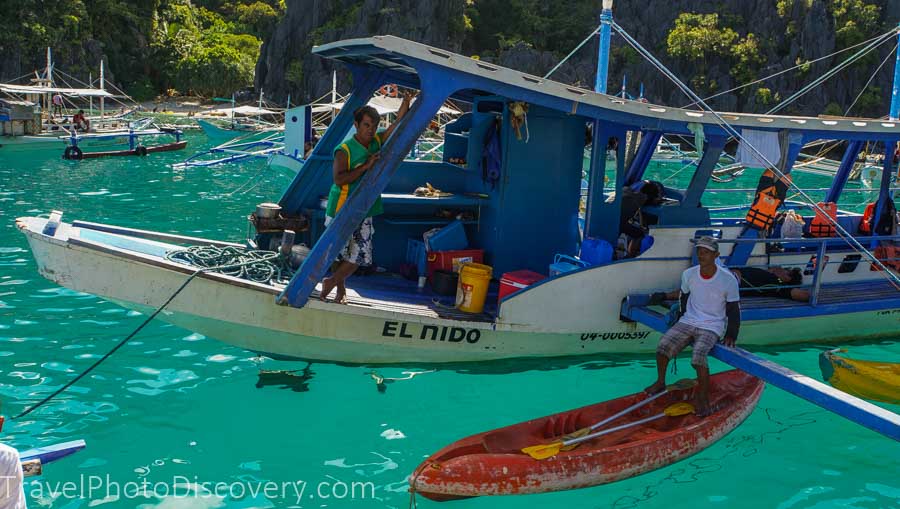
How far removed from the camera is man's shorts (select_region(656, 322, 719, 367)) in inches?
308

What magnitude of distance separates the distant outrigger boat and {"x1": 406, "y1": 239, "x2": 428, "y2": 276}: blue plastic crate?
140mm

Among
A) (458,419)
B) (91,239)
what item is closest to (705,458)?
(458,419)

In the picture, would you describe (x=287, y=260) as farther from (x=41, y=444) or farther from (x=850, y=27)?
(x=850, y=27)

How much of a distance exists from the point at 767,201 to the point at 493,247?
11.6 ft

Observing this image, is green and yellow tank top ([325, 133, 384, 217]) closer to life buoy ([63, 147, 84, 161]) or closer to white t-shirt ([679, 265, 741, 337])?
white t-shirt ([679, 265, 741, 337])

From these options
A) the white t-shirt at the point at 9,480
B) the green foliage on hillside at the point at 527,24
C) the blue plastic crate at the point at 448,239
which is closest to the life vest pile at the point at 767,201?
the blue plastic crate at the point at 448,239

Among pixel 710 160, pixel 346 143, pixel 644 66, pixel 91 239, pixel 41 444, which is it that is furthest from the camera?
pixel 644 66

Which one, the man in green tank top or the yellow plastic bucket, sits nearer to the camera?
the man in green tank top

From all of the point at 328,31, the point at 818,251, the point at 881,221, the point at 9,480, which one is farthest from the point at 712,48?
the point at 9,480

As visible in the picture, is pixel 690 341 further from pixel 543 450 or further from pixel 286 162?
pixel 286 162

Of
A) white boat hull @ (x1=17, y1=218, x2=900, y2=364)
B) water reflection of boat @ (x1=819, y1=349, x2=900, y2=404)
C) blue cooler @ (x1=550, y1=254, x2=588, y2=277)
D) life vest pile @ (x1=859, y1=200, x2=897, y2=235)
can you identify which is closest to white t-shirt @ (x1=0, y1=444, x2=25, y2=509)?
white boat hull @ (x1=17, y1=218, x2=900, y2=364)

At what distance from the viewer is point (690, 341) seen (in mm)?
8047

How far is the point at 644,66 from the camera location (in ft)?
209

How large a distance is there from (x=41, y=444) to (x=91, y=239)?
252 cm
